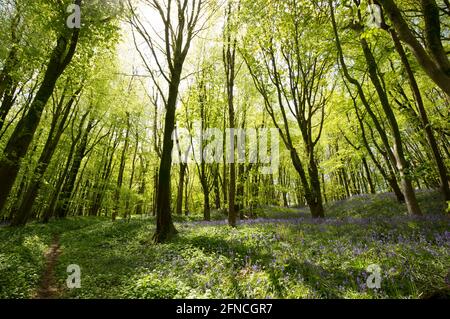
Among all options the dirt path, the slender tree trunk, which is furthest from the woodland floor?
the slender tree trunk

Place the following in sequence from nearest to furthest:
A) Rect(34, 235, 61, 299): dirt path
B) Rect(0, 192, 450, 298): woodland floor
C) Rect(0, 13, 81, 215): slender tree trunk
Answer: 1. Rect(0, 192, 450, 298): woodland floor
2. Rect(34, 235, 61, 299): dirt path
3. Rect(0, 13, 81, 215): slender tree trunk

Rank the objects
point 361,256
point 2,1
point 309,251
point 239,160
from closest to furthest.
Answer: point 361,256 < point 309,251 < point 2,1 < point 239,160

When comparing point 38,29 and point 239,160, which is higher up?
point 38,29

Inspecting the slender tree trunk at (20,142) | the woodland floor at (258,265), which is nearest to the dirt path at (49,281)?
the woodland floor at (258,265)

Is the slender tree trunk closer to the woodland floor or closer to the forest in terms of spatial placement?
the forest

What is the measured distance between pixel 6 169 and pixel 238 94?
21.8 metres

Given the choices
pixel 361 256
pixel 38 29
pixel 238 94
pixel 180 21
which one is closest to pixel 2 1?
pixel 38 29

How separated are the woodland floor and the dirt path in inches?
0.9

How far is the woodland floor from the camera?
500 cm

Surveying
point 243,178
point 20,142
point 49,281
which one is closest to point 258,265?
point 49,281

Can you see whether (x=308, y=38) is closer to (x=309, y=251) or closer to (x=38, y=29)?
(x=309, y=251)

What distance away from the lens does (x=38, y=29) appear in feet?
46.6

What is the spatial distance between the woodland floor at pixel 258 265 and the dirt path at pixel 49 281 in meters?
0.02

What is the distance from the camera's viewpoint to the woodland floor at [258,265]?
16.4 feet
